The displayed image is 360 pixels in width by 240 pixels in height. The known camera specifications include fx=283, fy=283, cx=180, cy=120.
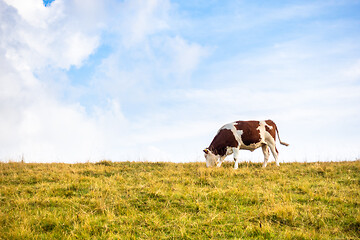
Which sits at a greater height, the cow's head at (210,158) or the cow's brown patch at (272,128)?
the cow's brown patch at (272,128)

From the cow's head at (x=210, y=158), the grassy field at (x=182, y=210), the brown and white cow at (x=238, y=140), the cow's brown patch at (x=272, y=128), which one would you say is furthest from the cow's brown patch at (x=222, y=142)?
the grassy field at (x=182, y=210)

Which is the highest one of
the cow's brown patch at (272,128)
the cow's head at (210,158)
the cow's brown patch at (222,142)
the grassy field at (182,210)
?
the cow's brown patch at (272,128)

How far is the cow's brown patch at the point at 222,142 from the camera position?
15.0m

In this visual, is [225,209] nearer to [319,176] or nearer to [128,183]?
[128,183]

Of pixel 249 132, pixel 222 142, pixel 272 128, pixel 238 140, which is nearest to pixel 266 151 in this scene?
pixel 272 128

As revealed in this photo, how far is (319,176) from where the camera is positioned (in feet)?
38.0

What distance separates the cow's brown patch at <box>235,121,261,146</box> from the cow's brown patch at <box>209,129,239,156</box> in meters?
0.53

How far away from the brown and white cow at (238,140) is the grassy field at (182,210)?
456 centimetres

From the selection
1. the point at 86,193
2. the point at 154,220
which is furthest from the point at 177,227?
the point at 86,193

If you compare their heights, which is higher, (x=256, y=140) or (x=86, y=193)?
(x=256, y=140)

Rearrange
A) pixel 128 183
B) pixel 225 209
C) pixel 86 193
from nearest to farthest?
pixel 225 209 < pixel 86 193 < pixel 128 183

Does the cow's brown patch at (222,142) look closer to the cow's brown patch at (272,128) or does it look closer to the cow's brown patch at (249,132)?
the cow's brown patch at (249,132)

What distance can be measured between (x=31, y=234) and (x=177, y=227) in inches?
122

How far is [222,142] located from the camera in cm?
1519
